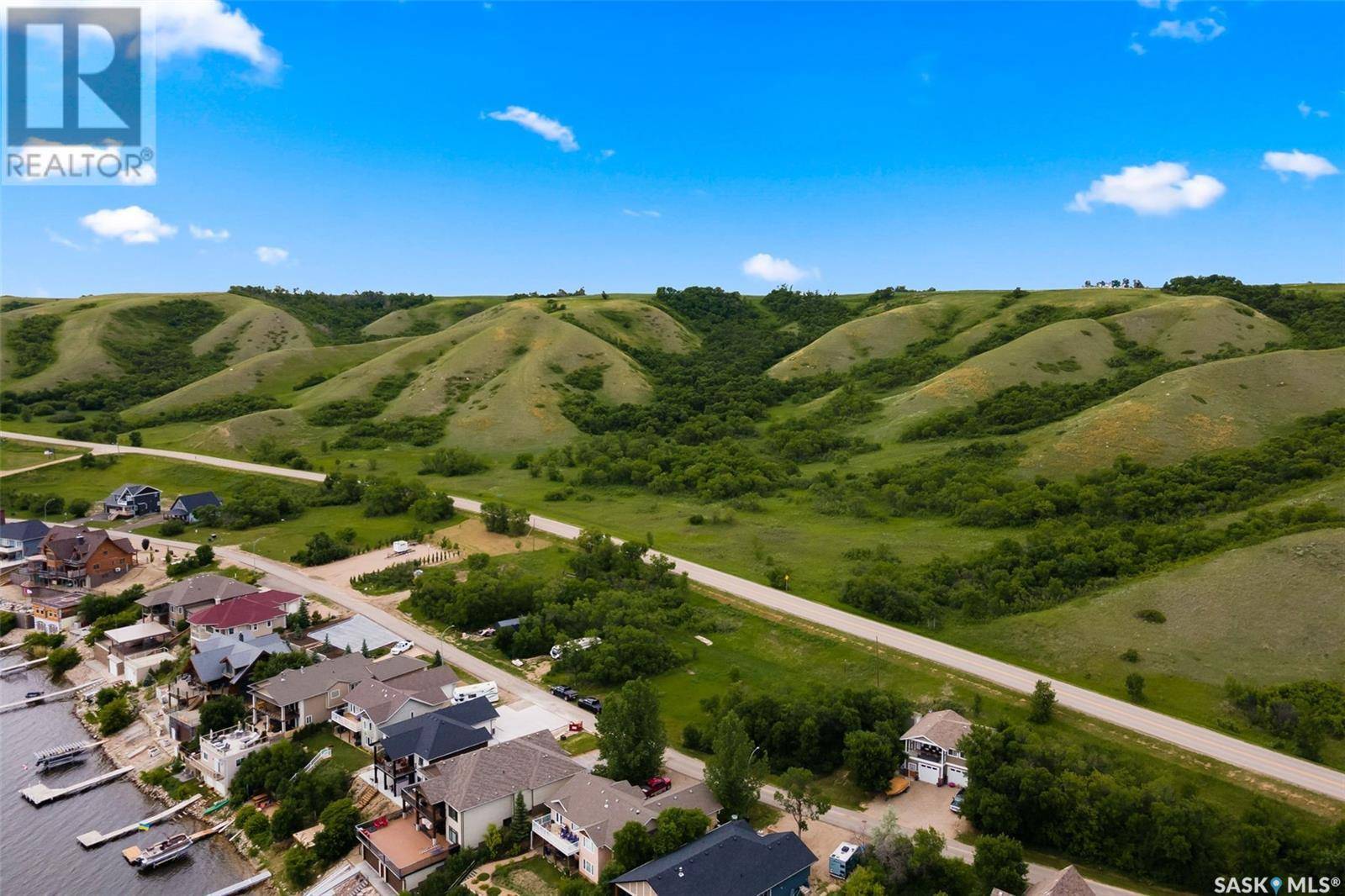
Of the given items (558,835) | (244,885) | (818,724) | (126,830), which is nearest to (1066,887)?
(818,724)

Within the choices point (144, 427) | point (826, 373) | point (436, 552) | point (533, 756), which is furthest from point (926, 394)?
point (144, 427)

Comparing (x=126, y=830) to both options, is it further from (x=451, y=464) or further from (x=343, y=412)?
(x=343, y=412)

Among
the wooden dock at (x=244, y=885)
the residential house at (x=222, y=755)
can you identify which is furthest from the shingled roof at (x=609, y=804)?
the residential house at (x=222, y=755)

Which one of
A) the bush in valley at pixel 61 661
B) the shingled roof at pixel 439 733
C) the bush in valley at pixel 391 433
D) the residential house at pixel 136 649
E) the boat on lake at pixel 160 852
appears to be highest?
the bush in valley at pixel 391 433

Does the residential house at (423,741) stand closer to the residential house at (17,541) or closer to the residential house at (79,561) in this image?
the residential house at (79,561)

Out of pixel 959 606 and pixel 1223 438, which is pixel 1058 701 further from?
pixel 1223 438

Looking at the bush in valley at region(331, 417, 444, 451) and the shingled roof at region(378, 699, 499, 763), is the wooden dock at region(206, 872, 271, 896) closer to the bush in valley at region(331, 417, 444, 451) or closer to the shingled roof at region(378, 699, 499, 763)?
the shingled roof at region(378, 699, 499, 763)

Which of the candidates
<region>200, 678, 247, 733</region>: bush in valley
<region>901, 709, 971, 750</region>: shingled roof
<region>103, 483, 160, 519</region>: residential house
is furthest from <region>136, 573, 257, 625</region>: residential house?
<region>901, 709, 971, 750</region>: shingled roof
